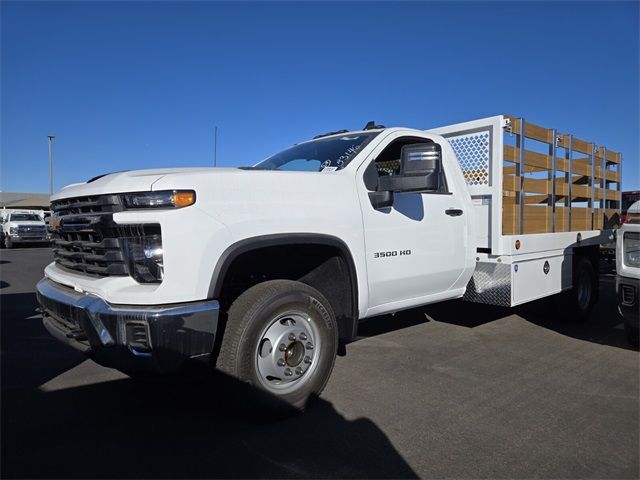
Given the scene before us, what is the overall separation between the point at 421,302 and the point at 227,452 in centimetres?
224

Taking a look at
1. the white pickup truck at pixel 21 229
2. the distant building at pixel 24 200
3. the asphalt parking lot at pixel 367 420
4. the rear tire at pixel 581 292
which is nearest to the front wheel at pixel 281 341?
the asphalt parking lot at pixel 367 420

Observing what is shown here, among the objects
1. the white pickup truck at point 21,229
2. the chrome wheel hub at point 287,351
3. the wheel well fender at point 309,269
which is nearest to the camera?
the chrome wheel hub at point 287,351

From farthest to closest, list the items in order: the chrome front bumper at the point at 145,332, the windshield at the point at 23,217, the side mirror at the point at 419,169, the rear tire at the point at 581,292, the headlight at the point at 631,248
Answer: the windshield at the point at 23,217, the rear tire at the point at 581,292, the headlight at the point at 631,248, the side mirror at the point at 419,169, the chrome front bumper at the point at 145,332

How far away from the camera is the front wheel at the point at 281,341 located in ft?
9.87

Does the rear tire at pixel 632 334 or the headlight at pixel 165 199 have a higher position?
the headlight at pixel 165 199

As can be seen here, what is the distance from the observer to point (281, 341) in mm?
3217

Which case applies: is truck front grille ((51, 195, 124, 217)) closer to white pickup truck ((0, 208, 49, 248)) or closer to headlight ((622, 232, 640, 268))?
headlight ((622, 232, 640, 268))

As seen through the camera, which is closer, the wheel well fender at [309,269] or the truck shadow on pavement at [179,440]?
the truck shadow on pavement at [179,440]

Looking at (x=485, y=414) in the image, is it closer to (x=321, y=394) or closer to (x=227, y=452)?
(x=321, y=394)

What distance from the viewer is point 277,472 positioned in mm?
2680

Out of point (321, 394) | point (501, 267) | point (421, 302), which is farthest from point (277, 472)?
point (501, 267)

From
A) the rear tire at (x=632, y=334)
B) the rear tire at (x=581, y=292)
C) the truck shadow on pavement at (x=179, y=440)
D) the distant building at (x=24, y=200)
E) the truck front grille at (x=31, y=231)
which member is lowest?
the truck shadow on pavement at (x=179, y=440)

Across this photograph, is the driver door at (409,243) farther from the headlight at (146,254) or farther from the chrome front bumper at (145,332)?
the headlight at (146,254)

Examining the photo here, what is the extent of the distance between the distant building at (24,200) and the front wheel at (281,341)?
55403 millimetres
